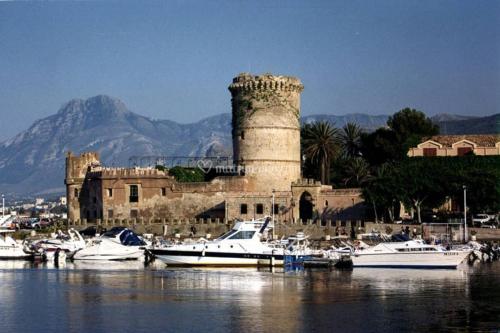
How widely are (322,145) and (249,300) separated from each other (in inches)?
1872

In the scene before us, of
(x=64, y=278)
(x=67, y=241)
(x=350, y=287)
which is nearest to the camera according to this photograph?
(x=350, y=287)

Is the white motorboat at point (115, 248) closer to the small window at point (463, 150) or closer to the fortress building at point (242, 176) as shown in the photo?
the fortress building at point (242, 176)

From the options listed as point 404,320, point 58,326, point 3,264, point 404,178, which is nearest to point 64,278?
point 3,264

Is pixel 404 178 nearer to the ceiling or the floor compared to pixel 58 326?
nearer to the ceiling

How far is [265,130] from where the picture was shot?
83.2 m

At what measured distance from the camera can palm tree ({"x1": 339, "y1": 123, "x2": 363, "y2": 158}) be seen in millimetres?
101938

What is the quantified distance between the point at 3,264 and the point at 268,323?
33246mm

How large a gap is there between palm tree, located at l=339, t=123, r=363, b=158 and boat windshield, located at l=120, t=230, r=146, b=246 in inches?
1435

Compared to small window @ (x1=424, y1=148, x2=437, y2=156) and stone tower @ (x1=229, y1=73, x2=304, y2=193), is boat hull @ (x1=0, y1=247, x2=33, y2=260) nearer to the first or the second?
stone tower @ (x1=229, y1=73, x2=304, y2=193)

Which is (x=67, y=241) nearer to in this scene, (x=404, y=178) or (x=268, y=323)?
(x=404, y=178)

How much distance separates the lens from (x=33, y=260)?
7062 cm

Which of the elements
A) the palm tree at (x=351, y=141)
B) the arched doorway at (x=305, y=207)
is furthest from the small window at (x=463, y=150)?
the palm tree at (x=351, y=141)

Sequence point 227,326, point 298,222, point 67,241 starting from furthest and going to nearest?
1. point 298,222
2. point 67,241
3. point 227,326

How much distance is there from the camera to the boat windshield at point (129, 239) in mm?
68938
